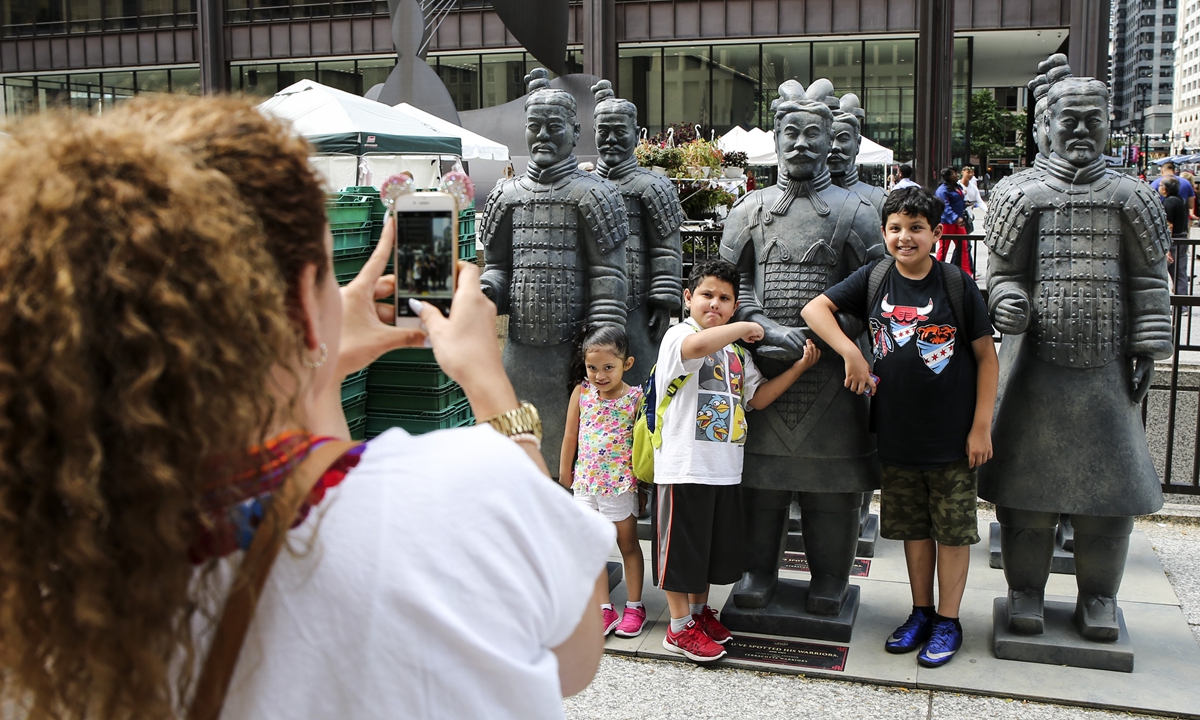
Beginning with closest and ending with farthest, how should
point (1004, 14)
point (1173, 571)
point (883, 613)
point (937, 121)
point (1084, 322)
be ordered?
point (1084, 322), point (883, 613), point (1173, 571), point (937, 121), point (1004, 14)

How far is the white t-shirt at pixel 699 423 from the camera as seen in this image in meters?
4.09

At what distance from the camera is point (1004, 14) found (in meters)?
26.0

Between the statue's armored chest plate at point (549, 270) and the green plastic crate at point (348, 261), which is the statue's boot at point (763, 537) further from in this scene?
the green plastic crate at point (348, 261)

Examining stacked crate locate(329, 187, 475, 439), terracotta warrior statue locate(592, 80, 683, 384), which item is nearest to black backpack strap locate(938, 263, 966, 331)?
terracotta warrior statue locate(592, 80, 683, 384)

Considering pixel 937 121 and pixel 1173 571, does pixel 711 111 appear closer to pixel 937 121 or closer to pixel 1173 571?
pixel 937 121

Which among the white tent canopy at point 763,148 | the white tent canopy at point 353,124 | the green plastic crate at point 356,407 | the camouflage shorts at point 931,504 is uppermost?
the white tent canopy at point 763,148

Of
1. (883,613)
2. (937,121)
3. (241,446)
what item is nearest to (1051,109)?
(883,613)

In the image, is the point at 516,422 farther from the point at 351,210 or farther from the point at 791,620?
the point at 351,210

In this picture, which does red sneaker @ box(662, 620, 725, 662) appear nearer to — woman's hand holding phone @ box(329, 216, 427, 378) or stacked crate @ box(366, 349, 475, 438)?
stacked crate @ box(366, 349, 475, 438)

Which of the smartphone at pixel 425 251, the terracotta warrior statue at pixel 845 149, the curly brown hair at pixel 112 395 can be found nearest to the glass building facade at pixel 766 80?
the terracotta warrior statue at pixel 845 149

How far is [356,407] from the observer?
17.9 ft

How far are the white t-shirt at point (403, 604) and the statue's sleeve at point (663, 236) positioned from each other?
437cm

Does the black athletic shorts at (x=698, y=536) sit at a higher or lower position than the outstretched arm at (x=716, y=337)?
lower

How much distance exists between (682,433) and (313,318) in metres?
3.05
